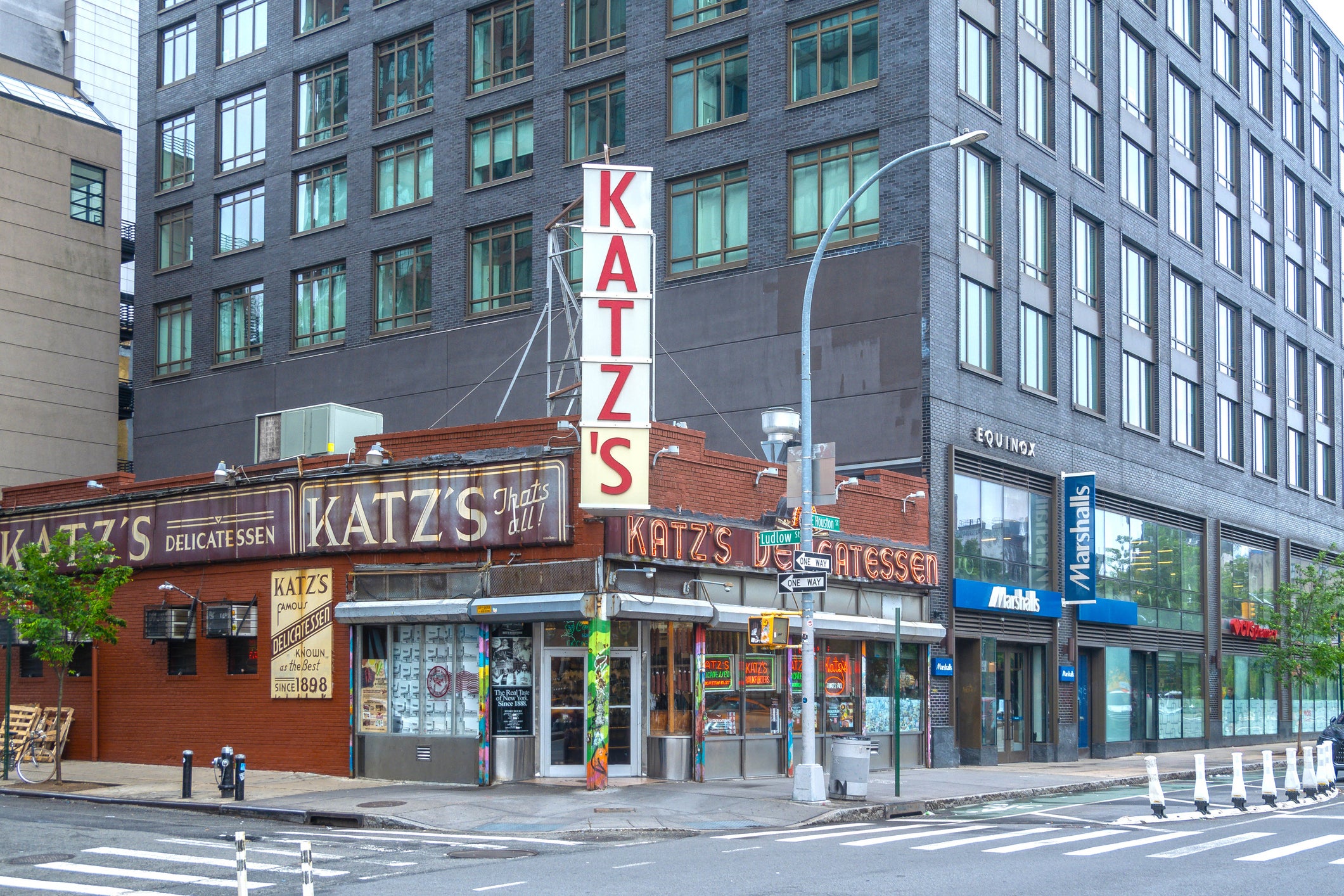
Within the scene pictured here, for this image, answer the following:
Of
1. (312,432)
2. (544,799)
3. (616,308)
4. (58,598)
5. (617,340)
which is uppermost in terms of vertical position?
(616,308)

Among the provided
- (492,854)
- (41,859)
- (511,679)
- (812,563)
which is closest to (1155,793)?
(812,563)

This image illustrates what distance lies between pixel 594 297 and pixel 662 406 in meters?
11.4

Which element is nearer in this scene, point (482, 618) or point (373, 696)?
point (482, 618)

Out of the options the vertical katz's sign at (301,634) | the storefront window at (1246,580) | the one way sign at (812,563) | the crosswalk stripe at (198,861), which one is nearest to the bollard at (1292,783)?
the one way sign at (812,563)

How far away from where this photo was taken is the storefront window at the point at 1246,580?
4725cm

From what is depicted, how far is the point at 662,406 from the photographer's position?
36.5 meters

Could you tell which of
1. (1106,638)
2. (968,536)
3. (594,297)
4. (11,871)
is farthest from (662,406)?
(11,871)

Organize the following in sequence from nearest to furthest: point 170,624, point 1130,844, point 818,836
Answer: point 1130,844, point 818,836, point 170,624

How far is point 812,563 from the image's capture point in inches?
888

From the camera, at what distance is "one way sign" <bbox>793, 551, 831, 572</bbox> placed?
2253 centimetres

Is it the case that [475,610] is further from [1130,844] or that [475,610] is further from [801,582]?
[1130,844]

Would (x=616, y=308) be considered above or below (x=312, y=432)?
above

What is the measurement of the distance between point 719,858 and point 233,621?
14960 mm

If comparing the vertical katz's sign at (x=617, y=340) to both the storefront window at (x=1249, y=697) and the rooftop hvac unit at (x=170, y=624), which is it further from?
the storefront window at (x=1249, y=697)
